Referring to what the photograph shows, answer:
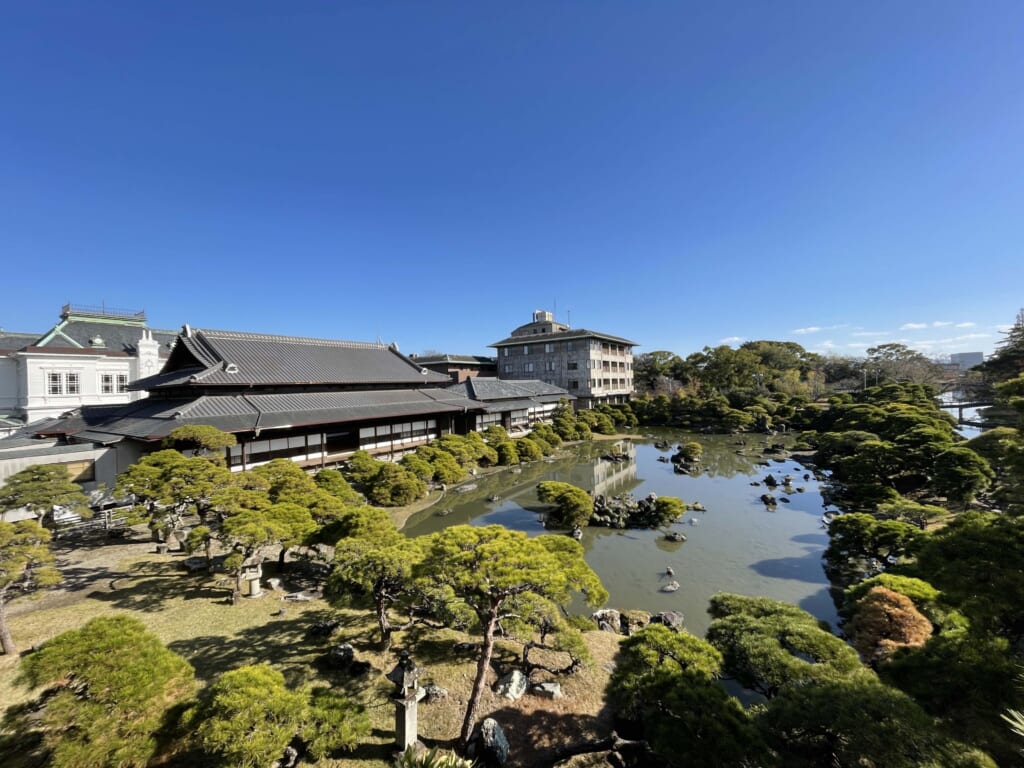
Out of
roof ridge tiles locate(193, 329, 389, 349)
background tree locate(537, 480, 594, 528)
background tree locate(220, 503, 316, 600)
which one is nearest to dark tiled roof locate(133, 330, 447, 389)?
roof ridge tiles locate(193, 329, 389, 349)

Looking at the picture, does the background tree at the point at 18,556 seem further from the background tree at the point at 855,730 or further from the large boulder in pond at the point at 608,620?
the background tree at the point at 855,730

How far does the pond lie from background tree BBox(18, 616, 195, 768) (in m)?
9.54

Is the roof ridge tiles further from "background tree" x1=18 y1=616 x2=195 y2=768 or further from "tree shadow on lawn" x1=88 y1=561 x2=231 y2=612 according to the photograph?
"background tree" x1=18 y1=616 x2=195 y2=768

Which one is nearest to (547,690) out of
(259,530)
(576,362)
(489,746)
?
(489,746)

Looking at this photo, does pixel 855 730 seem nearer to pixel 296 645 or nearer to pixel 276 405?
pixel 296 645

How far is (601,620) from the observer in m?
9.45

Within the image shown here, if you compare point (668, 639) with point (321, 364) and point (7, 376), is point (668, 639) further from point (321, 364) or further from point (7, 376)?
point (7, 376)

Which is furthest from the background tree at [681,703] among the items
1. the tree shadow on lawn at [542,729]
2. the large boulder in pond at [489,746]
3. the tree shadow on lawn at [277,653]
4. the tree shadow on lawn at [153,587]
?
the tree shadow on lawn at [153,587]

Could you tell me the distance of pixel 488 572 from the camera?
5.02 metres

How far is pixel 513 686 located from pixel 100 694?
17.4 feet

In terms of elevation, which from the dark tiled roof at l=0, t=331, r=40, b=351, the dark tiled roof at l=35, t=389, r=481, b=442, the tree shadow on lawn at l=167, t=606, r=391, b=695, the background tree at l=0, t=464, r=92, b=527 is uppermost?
the dark tiled roof at l=0, t=331, r=40, b=351

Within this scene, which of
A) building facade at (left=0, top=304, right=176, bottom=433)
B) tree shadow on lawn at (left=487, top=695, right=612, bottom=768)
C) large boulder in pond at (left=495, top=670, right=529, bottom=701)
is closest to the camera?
tree shadow on lawn at (left=487, top=695, right=612, bottom=768)

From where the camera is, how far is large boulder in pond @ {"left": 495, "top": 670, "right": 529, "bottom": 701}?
647cm

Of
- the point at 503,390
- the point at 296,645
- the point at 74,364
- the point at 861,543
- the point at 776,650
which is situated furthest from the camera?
the point at 503,390
